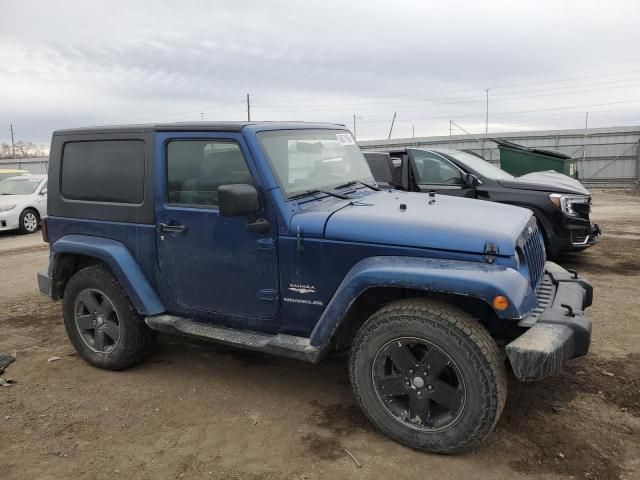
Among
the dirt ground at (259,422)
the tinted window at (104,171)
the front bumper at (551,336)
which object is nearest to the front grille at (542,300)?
the front bumper at (551,336)

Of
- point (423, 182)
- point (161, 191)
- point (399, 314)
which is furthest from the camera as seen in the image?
point (423, 182)

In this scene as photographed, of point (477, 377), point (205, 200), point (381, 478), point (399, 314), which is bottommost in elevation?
point (381, 478)

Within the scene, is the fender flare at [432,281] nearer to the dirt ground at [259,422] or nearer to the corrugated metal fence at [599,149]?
the dirt ground at [259,422]

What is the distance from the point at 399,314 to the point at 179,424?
1621 millimetres

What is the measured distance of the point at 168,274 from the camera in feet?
12.7

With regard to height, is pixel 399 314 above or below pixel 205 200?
below

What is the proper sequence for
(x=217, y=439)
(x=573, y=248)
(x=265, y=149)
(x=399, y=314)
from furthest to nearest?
(x=573, y=248) → (x=265, y=149) → (x=217, y=439) → (x=399, y=314)

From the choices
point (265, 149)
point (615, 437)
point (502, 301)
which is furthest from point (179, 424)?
point (615, 437)

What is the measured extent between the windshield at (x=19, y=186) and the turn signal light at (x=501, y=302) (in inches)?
507

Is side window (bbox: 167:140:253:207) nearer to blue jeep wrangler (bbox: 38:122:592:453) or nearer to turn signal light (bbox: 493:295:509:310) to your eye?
blue jeep wrangler (bbox: 38:122:592:453)

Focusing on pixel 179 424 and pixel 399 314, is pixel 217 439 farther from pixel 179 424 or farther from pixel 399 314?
pixel 399 314

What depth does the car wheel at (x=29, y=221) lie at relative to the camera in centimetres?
1238

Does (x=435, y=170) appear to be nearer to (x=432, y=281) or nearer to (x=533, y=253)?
(x=533, y=253)

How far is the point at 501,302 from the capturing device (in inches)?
107
